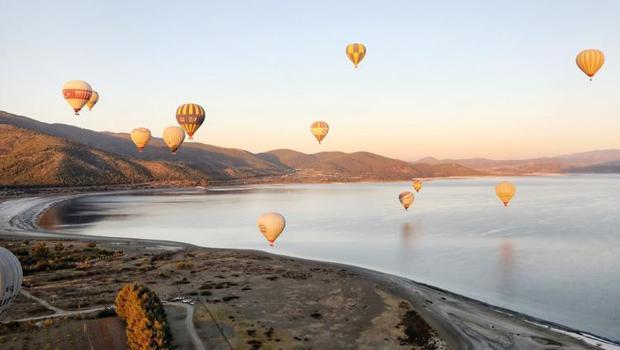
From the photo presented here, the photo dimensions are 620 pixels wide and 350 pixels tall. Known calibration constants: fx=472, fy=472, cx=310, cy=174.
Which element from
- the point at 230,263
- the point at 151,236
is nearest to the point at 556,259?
the point at 230,263

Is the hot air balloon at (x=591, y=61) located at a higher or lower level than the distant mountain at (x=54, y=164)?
higher

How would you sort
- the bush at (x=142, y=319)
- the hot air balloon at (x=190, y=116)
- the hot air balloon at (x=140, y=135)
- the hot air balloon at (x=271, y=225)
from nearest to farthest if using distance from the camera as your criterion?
the bush at (x=142, y=319)
the hot air balloon at (x=271, y=225)
the hot air balloon at (x=190, y=116)
the hot air balloon at (x=140, y=135)

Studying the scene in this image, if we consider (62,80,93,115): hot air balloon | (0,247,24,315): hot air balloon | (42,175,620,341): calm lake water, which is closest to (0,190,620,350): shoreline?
(42,175,620,341): calm lake water

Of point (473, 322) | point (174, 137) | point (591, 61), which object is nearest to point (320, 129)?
point (174, 137)

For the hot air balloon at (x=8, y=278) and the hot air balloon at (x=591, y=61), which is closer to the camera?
the hot air balloon at (x=8, y=278)

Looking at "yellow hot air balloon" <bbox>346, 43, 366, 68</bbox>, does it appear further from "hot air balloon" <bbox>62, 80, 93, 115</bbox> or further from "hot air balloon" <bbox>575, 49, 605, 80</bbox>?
"hot air balloon" <bbox>62, 80, 93, 115</bbox>

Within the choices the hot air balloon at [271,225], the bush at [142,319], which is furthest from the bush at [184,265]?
the bush at [142,319]

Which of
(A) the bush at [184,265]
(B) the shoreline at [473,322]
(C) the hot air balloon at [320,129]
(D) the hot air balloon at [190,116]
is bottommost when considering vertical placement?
(A) the bush at [184,265]

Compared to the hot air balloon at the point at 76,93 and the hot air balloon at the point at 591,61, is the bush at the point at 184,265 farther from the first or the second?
the hot air balloon at the point at 591,61

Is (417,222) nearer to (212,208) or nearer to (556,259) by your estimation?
(556,259)
